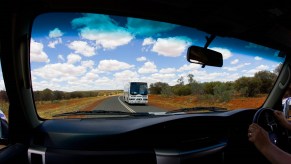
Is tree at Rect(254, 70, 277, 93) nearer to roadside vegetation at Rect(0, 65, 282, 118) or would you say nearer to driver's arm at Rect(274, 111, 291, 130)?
roadside vegetation at Rect(0, 65, 282, 118)

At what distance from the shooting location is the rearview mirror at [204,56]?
14.7 ft

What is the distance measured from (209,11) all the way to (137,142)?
246 cm

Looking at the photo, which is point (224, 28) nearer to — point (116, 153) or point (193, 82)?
point (193, 82)

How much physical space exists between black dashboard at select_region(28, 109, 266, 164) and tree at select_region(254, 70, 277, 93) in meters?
2.81

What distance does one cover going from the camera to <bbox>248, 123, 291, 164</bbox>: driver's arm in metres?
2.38

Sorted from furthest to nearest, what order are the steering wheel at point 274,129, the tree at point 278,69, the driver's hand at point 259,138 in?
the tree at point 278,69 → the steering wheel at point 274,129 → the driver's hand at point 259,138

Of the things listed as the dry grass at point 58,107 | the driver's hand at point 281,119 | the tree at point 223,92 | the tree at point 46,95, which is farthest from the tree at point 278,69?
the tree at point 46,95

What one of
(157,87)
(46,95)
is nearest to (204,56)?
(157,87)

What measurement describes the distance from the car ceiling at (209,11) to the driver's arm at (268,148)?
2377mm

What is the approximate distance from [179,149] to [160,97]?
2.56 m

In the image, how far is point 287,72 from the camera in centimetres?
616

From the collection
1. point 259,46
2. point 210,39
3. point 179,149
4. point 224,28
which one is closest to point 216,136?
point 179,149

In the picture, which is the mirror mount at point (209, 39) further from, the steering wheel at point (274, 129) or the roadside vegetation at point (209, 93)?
the steering wheel at point (274, 129)

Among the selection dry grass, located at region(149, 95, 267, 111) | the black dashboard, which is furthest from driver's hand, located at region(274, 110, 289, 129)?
dry grass, located at region(149, 95, 267, 111)
